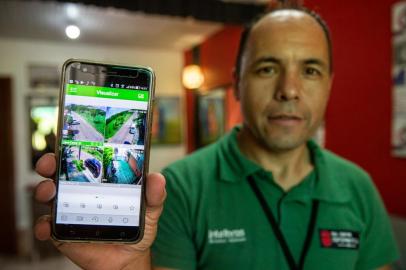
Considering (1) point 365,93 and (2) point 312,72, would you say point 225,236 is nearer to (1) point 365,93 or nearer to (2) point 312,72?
(2) point 312,72

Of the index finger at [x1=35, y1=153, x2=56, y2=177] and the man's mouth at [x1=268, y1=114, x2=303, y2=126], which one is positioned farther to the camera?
the man's mouth at [x1=268, y1=114, x2=303, y2=126]

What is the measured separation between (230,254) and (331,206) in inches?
11.2

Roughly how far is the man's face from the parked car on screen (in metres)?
0.41

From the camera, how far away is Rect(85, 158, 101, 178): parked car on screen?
585 mm

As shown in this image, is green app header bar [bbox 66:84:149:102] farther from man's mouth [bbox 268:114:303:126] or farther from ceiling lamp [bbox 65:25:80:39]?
ceiling lamp [bbox 65:25:80:39]

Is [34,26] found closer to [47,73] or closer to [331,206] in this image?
[47,73]

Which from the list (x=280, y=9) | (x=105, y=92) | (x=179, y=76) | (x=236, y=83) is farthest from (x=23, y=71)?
(x=105, y=92)

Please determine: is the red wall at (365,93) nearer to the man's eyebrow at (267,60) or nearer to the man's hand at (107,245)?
the man's eyebrow at (267,60)

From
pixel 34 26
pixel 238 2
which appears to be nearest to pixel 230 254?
pixel 238 2

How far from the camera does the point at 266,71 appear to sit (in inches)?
33.2

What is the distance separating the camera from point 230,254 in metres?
0.76

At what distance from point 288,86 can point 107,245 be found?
52 cm

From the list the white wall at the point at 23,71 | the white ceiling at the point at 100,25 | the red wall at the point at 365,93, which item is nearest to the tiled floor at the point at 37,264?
the white wall at the point at 23,71

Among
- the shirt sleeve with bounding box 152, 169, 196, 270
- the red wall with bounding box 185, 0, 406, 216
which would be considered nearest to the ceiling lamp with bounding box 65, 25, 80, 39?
the red wall with bounding box 185, 0, 406, 216
